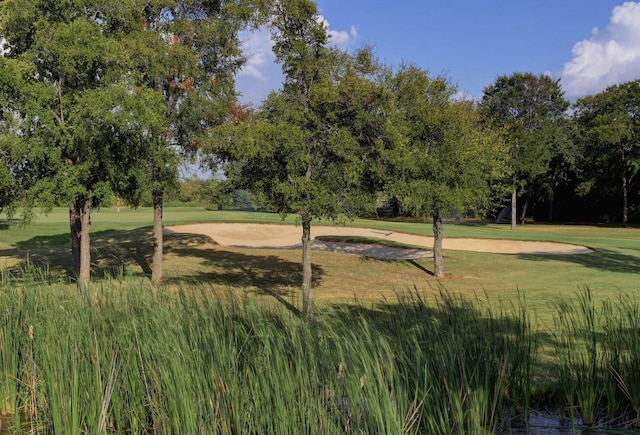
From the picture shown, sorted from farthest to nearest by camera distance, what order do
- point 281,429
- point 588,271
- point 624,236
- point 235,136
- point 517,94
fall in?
point 517,94 < point 624,236 < point 588,271 < point 235,136 < point 281,429

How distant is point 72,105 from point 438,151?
10967 mm

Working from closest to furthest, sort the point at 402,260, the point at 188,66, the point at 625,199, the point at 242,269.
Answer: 1. the point at 188,66
2. the point at 242,269
3. the point at 402,260
4. the point at 625,199

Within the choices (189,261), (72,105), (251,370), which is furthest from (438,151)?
(251,370)

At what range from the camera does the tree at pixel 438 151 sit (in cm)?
1667

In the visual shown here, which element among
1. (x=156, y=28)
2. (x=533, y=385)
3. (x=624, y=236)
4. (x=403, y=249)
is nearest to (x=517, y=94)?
(x=624, y=236)

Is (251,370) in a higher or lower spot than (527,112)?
lower

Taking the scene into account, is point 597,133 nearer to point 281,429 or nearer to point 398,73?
point 398,73

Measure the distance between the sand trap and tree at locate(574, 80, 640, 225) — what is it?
24028 millimetres

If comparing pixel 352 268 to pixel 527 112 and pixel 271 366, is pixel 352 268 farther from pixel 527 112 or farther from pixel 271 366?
pixel 527 112

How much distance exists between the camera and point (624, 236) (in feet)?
123

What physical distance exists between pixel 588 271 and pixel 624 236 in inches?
861

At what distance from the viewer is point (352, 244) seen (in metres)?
27.0

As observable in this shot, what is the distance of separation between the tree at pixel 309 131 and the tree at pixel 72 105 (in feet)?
7.91

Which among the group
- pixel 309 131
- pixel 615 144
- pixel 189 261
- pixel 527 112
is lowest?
pixel 189 261
